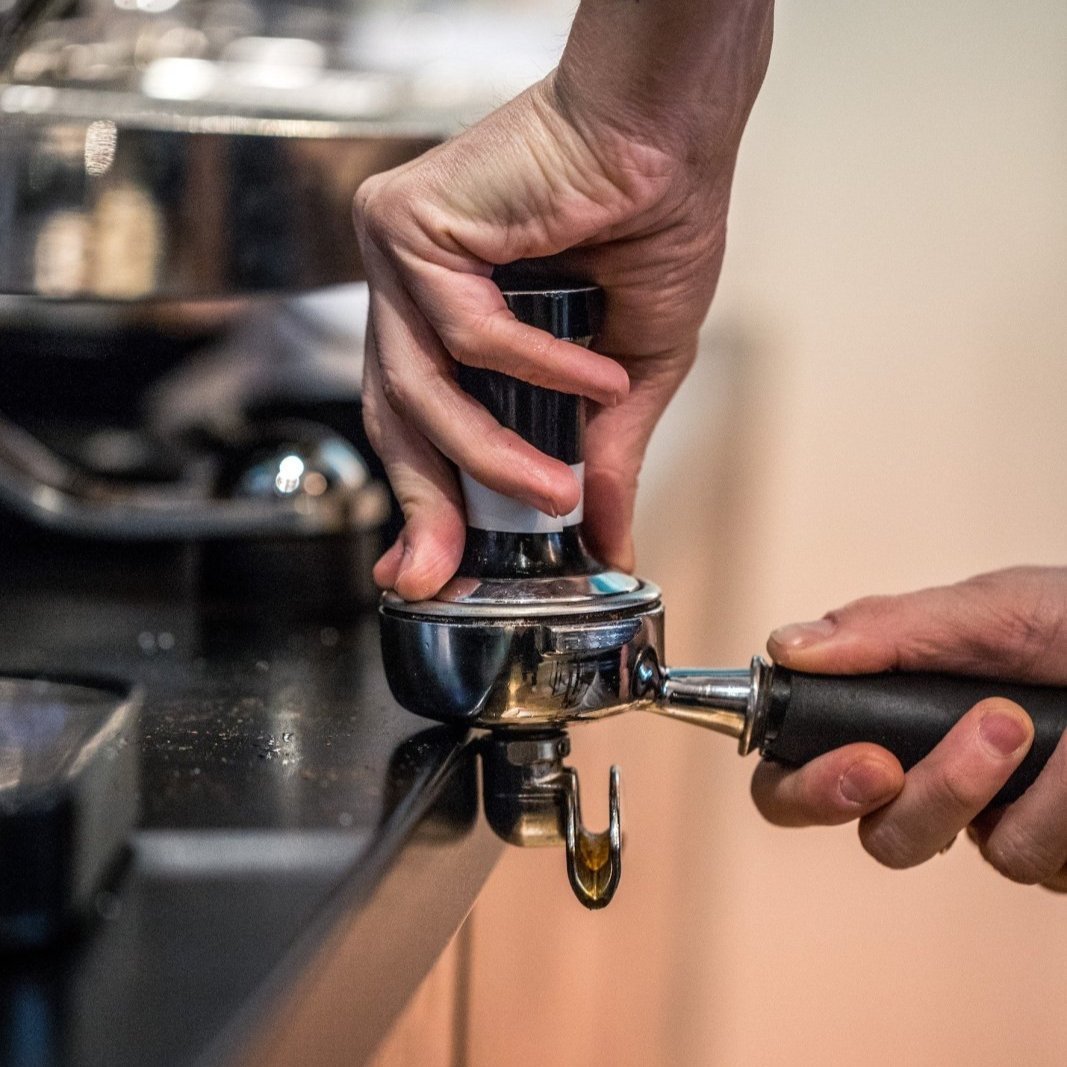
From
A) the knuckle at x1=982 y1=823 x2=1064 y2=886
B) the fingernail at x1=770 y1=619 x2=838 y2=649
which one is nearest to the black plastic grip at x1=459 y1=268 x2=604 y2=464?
the fingernail at x1=770 y1=619 x2=838 y2=649

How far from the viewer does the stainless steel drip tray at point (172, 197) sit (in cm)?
46

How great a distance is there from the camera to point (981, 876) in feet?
2.89

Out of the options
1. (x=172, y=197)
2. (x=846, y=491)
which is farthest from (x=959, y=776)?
(x=846, y=491)

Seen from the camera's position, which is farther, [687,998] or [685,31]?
[687,998]

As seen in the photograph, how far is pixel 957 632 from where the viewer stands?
490mm

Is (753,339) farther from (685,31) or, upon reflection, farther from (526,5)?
(685,31)

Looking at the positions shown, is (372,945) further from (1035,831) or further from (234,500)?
(234,500)

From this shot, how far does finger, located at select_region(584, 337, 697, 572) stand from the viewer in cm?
47

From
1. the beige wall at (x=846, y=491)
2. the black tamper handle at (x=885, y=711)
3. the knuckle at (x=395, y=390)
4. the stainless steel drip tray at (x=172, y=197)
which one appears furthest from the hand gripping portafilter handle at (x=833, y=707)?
the beige wall at (x=846, y=491)

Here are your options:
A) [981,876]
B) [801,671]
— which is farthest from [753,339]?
[801,671]

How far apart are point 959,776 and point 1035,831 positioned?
7 centimetres

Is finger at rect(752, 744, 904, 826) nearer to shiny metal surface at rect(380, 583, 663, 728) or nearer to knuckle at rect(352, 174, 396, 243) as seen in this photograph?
shiny metal surface at rect(380, 583, 663, 728)

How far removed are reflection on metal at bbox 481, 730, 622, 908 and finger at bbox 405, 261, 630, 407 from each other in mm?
103

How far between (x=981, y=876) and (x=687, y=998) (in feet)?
0.70
